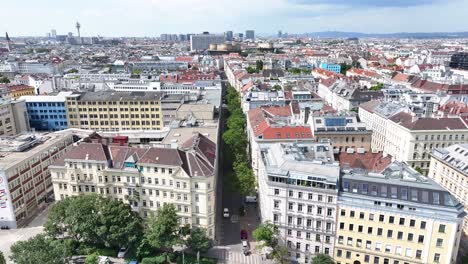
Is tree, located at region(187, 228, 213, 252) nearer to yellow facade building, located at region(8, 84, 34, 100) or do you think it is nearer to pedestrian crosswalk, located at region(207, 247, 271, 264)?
pedestrian crosswalk, located at region(207, 247, 271, 264)

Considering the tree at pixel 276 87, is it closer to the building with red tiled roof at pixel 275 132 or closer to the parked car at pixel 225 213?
the building with red tiled roof at pixel 275 132

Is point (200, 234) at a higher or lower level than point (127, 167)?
lower

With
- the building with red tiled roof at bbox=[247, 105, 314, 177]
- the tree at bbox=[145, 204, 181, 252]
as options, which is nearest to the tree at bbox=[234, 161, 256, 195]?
the building with red tiled roof at bbox=[247, 105, 314, 177]

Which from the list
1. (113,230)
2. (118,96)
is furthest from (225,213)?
(118,96)

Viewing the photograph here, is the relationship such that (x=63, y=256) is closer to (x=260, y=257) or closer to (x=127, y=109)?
(x=260, y=257)

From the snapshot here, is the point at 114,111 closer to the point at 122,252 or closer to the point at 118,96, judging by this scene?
the point at 118,96

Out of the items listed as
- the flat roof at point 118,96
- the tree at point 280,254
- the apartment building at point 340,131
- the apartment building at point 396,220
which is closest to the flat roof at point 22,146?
the flat roof at point 118,96

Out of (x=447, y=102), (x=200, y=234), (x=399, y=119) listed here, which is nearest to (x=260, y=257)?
(x=200, y=234)
